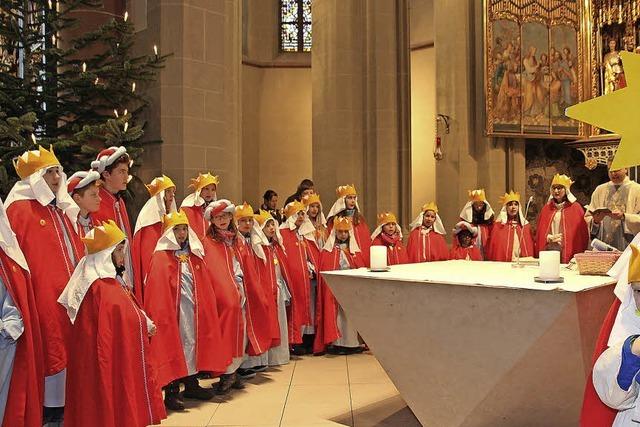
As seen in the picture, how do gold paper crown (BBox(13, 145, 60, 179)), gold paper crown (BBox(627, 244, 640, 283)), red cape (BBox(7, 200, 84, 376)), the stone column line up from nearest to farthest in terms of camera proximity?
1. gold paper crown (BBox(627, 244, 640, 283))
2. red cape (BBox(7, 200, 84, 376))
3. gold paper crown (BBox(13, 145, 60, 179))
4. the stone column

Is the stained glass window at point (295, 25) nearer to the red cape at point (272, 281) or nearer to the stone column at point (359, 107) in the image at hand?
the stone column at point (359, 107)

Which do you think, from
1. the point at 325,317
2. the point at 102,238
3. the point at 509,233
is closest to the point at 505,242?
the point at 509,233

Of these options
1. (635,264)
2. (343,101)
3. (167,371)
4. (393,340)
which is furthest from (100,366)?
(343,101)

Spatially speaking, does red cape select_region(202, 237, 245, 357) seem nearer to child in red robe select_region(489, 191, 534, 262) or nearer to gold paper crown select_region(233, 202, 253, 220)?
gold paper crown select_region(233, 202, 253, 220)

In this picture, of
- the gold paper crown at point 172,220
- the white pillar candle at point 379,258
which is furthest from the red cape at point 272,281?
the white pillar candle at point 379,258

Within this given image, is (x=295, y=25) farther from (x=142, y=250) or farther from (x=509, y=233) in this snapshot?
(x=142, y=250)

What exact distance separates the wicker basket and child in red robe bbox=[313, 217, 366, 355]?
3.38m

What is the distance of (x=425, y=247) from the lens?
27.0 ft

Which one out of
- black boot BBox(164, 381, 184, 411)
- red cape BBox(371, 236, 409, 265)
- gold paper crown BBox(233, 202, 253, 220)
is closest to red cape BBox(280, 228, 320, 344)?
red cape BBox(371, 236, 409, 265)

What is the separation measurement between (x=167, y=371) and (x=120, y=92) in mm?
2649

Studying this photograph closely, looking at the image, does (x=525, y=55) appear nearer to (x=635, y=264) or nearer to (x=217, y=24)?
(x=217, y=24)

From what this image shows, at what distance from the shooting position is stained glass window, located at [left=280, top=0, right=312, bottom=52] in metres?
19.5

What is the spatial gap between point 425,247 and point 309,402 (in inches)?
125

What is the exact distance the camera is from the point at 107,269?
13.1 feet
